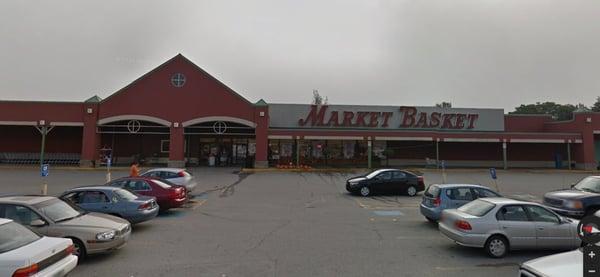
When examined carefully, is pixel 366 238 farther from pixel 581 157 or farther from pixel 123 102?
pixel 581 157

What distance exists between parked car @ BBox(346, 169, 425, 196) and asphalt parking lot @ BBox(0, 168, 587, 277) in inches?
20.1

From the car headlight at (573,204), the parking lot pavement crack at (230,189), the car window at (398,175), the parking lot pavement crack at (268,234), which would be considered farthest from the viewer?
the car window at (398,175)

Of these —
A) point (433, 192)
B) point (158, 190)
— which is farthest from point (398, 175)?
point (158, 190)

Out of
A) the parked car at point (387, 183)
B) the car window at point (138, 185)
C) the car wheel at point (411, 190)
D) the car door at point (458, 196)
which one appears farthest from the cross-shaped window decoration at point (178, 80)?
the car door at point (458, 196)

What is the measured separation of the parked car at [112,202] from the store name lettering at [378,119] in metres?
26.6

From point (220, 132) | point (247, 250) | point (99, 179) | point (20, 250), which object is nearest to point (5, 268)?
point (20, 250)

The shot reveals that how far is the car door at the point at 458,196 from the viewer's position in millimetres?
11539

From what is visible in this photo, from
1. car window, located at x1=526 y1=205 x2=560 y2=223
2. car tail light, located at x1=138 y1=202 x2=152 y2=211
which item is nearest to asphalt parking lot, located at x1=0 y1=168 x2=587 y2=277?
car tail light, located at x1=138 y1=202 x2=152 y2=211

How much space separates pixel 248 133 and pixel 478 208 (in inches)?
1024

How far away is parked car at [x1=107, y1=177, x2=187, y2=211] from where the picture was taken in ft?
44.5

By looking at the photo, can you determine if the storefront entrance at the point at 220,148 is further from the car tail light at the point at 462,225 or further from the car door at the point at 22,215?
the car tail light at the point at 462,225

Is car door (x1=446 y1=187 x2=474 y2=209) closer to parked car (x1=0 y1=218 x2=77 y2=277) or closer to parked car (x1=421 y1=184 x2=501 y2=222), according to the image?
parked car (x1=421 y1=184 x2=501 y2=222)

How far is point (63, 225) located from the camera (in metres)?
7.84

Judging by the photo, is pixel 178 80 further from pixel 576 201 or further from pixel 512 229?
pixel 512 229
